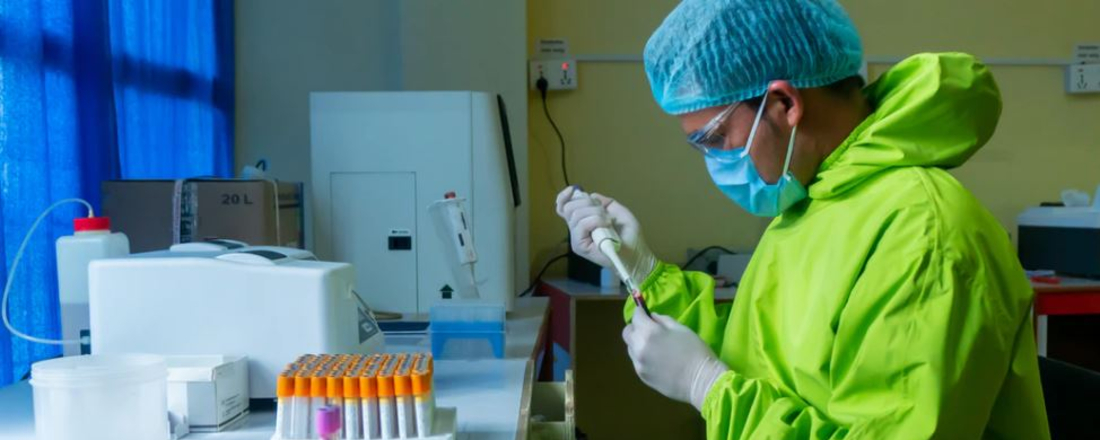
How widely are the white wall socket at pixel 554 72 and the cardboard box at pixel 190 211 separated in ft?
4.75

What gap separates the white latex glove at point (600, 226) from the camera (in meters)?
1.50

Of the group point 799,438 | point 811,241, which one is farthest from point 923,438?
point 811,241

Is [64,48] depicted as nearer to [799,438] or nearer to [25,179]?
[25,179]

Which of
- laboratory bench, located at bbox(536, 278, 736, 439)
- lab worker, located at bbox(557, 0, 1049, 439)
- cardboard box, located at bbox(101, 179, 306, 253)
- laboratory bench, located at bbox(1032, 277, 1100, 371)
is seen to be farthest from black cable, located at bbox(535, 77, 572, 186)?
lab worker, located at bbox(557, 0, 1049, 439)

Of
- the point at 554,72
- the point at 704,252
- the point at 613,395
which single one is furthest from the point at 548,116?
the point at 613,395

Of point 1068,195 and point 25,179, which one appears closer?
point 25,179

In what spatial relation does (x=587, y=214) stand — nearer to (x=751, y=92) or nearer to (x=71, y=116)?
(x=751, y=92)

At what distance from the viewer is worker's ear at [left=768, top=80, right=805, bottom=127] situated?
42.4 inches

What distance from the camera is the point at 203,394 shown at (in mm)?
1104

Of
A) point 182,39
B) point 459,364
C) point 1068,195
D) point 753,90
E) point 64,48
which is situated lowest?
point 459,364

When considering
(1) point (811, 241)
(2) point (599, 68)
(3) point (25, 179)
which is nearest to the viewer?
(1) point (811, 241)

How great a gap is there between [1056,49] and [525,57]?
232 cm

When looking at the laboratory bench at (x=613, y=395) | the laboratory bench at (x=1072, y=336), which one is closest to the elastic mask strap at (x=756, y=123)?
the laboratory bench at (x=613, y=395)

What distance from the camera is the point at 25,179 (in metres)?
1.55
